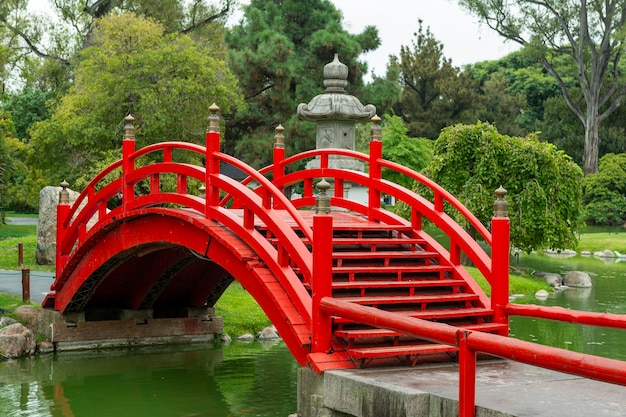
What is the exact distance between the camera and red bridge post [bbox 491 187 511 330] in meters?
8.98

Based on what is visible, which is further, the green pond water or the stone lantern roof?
the stone lantern roof

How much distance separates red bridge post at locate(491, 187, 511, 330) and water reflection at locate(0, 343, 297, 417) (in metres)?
3.30

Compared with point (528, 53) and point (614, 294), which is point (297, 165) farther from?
point (528, 53)

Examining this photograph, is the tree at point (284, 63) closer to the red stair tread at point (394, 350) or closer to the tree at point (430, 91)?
the tree at point (430, 91)

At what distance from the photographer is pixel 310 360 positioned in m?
8.28

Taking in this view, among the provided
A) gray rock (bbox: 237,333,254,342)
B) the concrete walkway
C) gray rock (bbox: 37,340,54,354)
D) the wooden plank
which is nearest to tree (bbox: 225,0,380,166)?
gray rock (bbox: 237,333,254,342)

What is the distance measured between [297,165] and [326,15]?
555 centimetres

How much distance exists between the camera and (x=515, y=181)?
25.6 meters

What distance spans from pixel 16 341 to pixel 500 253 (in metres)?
8.63

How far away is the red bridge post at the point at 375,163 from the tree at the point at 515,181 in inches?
560

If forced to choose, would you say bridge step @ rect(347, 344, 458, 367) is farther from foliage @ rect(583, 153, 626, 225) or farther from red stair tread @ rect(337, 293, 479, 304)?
foliage @ rect(583, 153, 626, 225)

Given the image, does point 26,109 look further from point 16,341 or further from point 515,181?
point 16,341

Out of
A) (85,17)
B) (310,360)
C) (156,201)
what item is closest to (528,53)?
(85,17)

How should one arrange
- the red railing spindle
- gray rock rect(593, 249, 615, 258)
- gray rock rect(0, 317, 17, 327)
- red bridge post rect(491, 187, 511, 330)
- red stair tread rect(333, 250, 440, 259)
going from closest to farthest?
the red railing spindle < red bridge post rect(491, 187, 511, 330) < red stair tread rect(333, 250, 440, 259) < gray rock rect(0, 317, 17, 327) < gray rock rect(593, 249, 615, 258)
